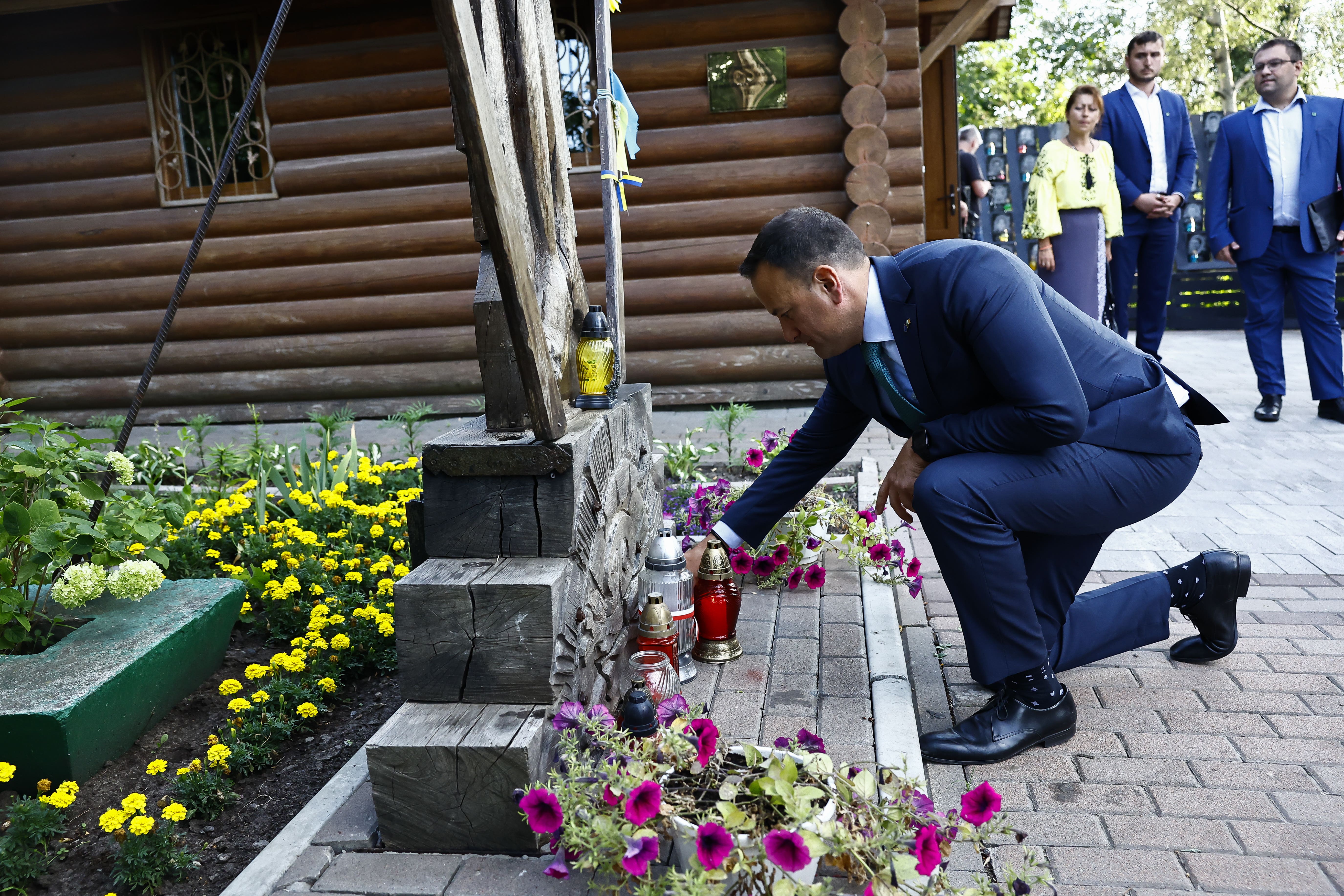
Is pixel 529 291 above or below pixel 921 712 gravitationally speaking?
above

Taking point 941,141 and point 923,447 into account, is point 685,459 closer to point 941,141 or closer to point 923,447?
point 923,447

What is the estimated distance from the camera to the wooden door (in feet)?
32.5

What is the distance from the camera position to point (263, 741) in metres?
2.59

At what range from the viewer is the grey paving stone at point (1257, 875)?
75.5 inches

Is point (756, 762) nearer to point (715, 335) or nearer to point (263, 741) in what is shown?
point (263, 741)

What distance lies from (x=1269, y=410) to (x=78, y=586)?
6529 millimetres

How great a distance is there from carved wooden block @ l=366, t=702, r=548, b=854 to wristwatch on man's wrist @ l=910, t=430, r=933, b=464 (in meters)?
1.22

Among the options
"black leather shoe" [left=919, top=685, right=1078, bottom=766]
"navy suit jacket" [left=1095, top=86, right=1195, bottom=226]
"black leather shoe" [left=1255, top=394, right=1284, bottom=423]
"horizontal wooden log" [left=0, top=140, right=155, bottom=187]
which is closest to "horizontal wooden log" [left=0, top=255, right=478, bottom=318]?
"horizontal wooden log" [left=0, top=140, right=155, bottom=187]

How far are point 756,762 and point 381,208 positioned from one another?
6.25m

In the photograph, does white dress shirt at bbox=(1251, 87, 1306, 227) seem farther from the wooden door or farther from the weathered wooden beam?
the weathered wooden beam

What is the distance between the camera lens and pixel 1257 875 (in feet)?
6.45

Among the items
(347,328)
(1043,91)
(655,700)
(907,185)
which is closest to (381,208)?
(347,328)

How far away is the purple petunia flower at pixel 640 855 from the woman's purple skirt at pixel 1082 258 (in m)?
5.59

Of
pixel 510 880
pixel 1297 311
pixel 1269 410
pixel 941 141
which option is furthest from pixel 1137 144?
pixel 510 880
